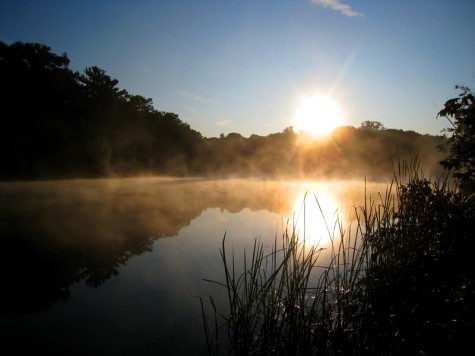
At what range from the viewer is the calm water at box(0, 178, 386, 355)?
402 cm

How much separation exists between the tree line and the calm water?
13.1 meters

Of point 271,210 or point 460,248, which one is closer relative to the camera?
point 460,248

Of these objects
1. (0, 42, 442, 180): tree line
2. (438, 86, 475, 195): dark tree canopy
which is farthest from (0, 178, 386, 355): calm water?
(0, 42, 442, 180): tree line

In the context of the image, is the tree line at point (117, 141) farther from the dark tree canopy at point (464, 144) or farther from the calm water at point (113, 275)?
the dark tree canopy at point (464, 144)

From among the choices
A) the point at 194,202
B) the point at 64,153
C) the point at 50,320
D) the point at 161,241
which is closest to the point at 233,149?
the point at 64,153

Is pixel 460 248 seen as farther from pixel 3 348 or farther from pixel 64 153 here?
pixel 64 153

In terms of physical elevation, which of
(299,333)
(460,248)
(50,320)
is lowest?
(50,320)

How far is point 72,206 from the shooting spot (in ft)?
48.1

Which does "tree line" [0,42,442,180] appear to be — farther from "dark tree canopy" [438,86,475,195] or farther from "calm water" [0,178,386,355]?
"dark tree canopy" [438,86,475,195]

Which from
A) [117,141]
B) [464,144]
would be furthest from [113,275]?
[117,141]

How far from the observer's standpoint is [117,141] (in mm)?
37656

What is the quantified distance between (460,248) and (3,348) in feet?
16.3

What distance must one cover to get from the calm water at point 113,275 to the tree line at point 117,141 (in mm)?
13051

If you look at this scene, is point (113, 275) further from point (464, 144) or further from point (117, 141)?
point (117, 141)
